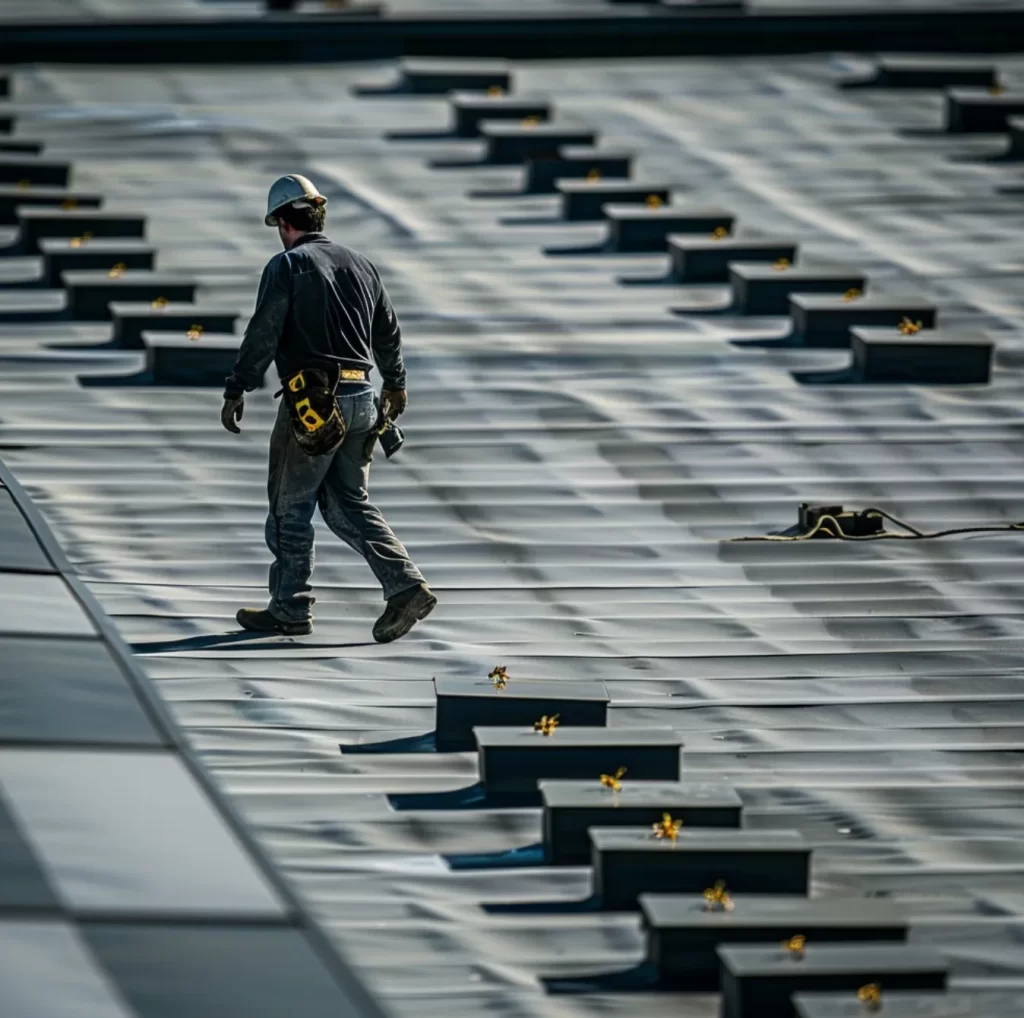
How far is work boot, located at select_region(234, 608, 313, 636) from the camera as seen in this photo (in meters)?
9.73

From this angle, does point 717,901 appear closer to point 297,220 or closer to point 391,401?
point 391,401

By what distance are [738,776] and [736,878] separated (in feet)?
3.84

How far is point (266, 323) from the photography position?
31.1 feet

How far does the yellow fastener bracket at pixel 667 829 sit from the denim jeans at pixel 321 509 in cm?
253

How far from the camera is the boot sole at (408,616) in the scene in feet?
31.8

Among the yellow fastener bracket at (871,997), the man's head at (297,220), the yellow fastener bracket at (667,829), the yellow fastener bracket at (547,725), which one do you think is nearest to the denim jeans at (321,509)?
the man's head at (297,220)

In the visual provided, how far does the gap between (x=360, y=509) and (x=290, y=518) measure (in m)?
0.31

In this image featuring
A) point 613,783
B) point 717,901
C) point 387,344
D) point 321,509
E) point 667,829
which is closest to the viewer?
point 717,901

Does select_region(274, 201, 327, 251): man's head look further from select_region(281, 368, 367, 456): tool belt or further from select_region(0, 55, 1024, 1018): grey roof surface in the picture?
select_region(0, 55, 1024, 1018): grey roof surface

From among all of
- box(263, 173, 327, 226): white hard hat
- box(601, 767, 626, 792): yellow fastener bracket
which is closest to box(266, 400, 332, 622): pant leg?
box(263, 173, 327, 226): white hard hat

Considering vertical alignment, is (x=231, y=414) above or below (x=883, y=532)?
above

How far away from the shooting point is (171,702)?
29.1 feet

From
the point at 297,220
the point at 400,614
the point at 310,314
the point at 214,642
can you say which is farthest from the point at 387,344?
the point at 214,642

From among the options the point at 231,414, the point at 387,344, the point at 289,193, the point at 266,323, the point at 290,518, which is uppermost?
the point at 289,193
